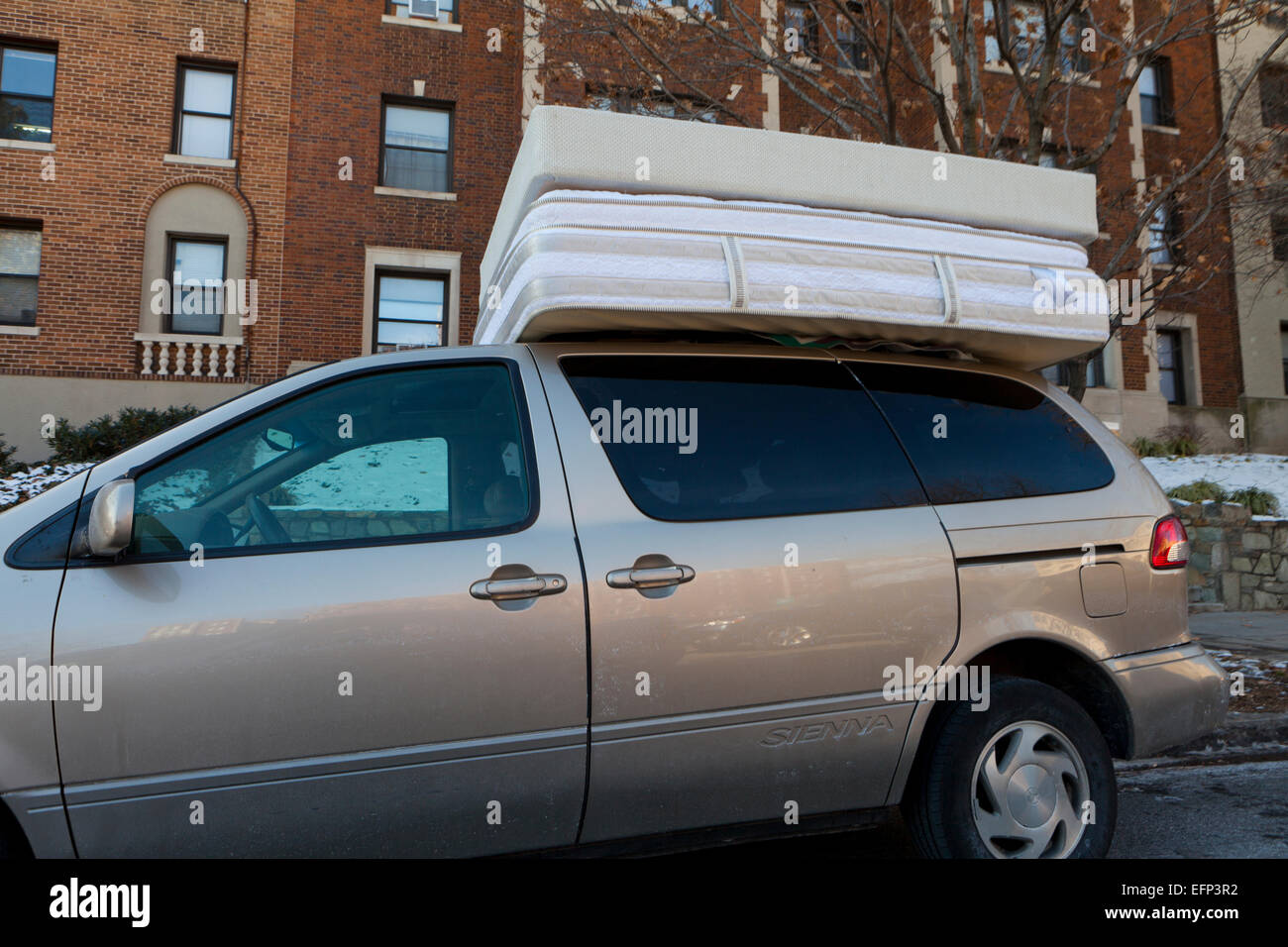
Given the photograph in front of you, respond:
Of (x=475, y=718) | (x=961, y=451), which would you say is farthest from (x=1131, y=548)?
(x=475, y=718)

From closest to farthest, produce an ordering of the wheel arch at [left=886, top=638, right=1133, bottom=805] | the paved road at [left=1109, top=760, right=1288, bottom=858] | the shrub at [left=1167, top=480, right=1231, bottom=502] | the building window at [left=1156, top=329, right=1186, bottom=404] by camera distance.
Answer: the wheel arch at [left=886, top=638, right=1133, bottom=805], the paved road at [left=1109, top=760, right=1288, bottom=858], the shrub at [left=1167, top=480, right=1231, bottom=502], the building window at [left=1156, top=329, right=1186, bottom=404]

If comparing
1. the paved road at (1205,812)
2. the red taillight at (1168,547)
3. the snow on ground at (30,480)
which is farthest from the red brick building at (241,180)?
the red taillight at (1168,547)

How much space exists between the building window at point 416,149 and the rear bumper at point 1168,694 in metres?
14.6

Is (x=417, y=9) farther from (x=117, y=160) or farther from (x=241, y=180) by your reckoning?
(x=117, y=160)

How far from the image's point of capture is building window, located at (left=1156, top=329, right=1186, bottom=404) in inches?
756

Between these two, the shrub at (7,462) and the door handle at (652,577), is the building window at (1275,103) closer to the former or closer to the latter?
the door handle at (652,577)

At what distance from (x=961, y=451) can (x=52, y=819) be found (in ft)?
9.22

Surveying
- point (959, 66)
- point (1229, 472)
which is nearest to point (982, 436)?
point (959, 66)

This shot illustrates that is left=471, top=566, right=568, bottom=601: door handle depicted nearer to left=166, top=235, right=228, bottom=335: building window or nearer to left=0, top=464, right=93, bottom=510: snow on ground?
left=0, top=464, right=93, bottom=510: snow on ground

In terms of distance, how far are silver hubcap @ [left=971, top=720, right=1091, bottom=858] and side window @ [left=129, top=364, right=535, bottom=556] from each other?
66.9 inches

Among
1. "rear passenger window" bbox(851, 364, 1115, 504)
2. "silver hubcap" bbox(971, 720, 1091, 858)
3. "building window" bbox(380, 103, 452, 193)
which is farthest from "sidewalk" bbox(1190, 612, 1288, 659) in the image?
"building window" bbox(380, 103, 452, 193)

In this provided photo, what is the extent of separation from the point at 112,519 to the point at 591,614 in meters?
1.21

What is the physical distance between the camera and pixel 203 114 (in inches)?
592

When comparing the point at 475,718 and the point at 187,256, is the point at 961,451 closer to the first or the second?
the point at 475,718
